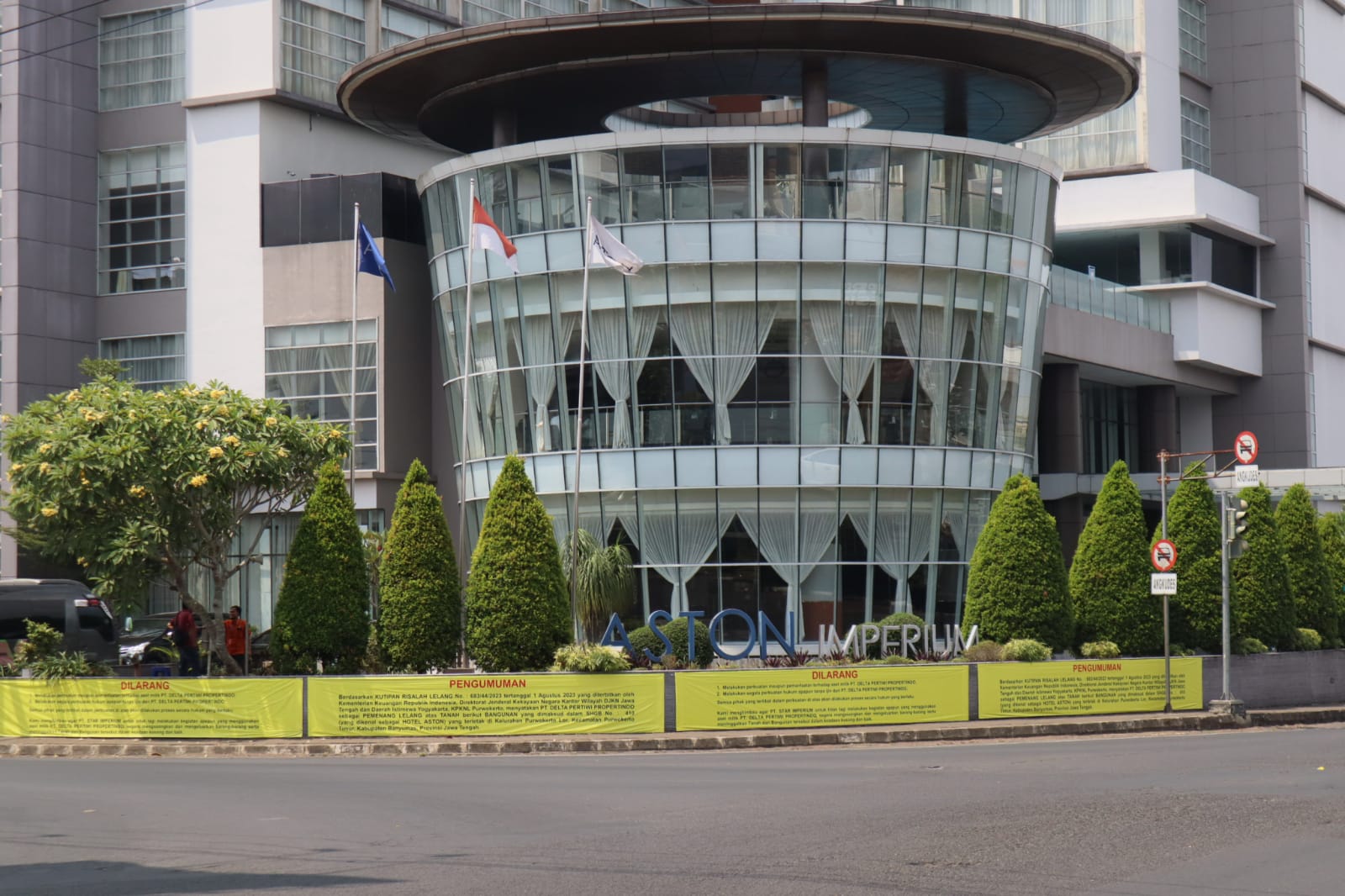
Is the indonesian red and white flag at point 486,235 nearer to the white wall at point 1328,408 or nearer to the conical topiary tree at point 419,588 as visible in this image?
the conical topiary tree at point 419,588

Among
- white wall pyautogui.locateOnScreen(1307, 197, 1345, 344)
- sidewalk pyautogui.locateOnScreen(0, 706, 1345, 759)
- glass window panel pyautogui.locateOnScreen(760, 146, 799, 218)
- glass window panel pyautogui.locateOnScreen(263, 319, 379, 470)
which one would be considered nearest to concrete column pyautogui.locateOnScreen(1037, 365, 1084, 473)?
white wall pyautogui.locateOnScreen(1307, 197, 1345, 344)

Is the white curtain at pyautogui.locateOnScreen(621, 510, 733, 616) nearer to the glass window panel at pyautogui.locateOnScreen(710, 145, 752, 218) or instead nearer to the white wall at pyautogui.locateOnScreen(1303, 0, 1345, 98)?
the glass window panel at pyautogui.locateOnScreen(710, 145, 752, 218)

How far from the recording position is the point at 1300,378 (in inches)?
2259

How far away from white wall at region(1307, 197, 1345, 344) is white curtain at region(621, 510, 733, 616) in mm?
29674

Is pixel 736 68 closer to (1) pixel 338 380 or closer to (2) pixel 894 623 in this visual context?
(1) pixel 338 380

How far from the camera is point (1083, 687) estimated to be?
92.8ft

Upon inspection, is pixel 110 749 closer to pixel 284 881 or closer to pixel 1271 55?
pixel 284 881

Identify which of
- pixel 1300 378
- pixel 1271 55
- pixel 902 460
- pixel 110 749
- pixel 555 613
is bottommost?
pixel 110 749

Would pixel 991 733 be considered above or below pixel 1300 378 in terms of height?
below

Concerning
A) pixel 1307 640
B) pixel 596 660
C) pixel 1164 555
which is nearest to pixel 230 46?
pixel 596 660

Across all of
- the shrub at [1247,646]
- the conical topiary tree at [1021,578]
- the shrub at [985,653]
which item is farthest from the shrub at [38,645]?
the shrub at [1247,646]

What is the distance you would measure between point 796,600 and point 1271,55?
32.9 metres

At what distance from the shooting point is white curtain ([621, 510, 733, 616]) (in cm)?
3875

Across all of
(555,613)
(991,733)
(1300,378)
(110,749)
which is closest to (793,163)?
(555,613)
